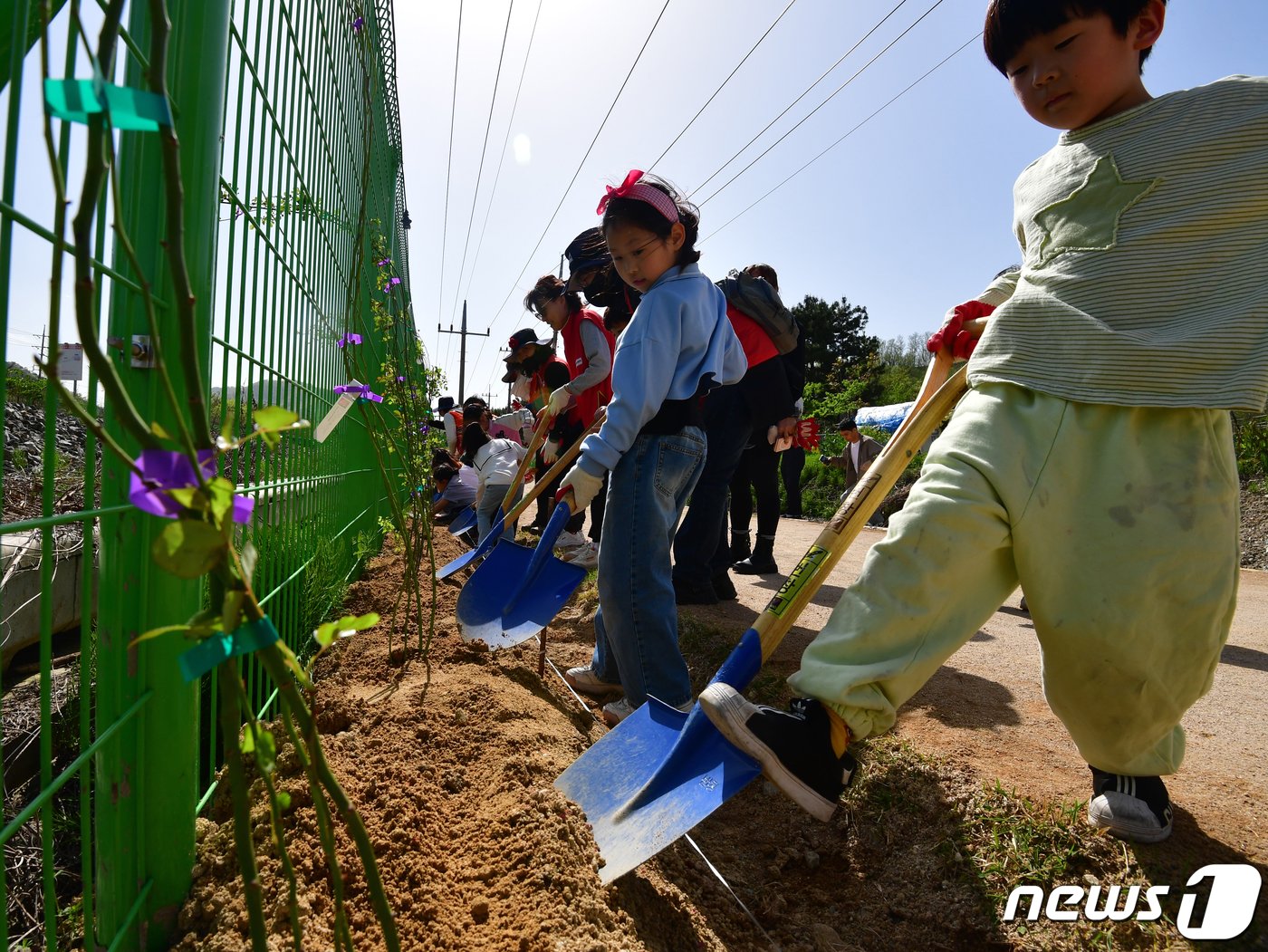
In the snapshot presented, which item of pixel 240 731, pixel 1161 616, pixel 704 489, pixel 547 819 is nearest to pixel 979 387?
pixel 1161 616

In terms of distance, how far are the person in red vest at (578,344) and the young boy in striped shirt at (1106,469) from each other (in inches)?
105

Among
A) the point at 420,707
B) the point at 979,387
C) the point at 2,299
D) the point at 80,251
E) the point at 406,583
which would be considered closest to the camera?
the point at 80,251

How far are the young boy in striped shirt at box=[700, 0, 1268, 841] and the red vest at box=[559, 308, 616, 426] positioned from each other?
9.22 feet

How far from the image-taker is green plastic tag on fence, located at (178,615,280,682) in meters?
0.60

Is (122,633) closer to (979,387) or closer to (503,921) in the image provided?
(503,921)

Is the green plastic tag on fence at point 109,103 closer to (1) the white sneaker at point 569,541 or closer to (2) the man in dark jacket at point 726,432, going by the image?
(2) the man in dark jacket at point 726,432

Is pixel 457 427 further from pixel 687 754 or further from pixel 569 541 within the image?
pixel 687 754

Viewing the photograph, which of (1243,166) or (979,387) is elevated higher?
(1243,166)

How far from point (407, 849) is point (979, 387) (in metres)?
1.49

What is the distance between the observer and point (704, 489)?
406cm

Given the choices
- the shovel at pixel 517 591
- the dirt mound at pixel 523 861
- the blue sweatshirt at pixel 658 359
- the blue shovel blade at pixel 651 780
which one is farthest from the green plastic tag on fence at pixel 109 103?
the shovel at pixel 517 591

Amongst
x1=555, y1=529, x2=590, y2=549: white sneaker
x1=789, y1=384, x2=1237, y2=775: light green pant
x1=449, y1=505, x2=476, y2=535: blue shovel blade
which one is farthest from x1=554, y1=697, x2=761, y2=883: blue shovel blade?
x1=449, y1=505, x2=476, y2=535: blue shovel blade

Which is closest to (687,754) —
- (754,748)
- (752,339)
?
(754,748)

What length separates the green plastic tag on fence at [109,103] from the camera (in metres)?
0.49
